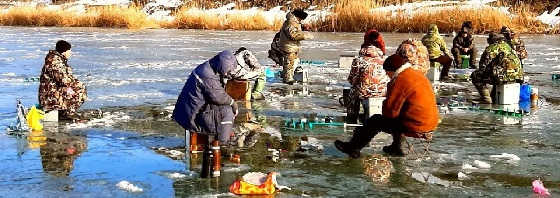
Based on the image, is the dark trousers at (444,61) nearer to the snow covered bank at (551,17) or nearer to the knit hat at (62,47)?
the knit hat at (62,47)

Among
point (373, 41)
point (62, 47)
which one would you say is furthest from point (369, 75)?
point (62, 47)

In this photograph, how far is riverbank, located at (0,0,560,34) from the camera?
3888cm

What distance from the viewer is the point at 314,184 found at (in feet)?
26.8

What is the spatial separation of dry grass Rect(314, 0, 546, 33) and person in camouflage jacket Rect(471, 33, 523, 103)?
77.3ft

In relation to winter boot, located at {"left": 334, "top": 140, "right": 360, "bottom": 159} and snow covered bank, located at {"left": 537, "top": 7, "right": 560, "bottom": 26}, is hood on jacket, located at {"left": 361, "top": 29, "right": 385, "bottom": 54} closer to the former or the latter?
winter boot, located at {"left": 334, "top": 140, "right": 360, "bottom": 159}

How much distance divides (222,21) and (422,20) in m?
12.6

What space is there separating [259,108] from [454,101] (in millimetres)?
3708

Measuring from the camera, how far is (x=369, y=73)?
11.5 meters

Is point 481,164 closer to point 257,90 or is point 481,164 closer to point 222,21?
point 257,90

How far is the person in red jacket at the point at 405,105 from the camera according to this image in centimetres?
903

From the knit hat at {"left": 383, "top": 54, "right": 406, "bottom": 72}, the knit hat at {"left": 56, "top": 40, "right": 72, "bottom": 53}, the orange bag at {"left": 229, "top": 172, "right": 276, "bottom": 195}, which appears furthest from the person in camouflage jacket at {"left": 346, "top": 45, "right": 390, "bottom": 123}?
the knit hat at {"left": 56, "top": 40, "right": 72, "bottom": 53}

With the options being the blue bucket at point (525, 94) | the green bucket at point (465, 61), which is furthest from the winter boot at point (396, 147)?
the green bucket at point (465, 61)

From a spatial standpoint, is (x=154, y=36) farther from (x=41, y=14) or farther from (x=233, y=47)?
(x=41, y=14)

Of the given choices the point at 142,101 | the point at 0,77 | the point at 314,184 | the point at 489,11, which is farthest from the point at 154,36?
the point at 314,184
